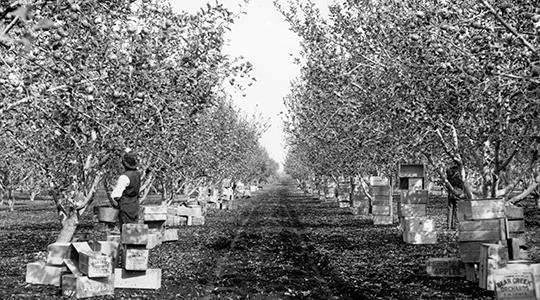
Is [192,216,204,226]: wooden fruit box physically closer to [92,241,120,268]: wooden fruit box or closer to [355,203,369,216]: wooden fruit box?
[355,203,369,216]: wooden fruit box

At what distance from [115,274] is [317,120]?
18763 mm

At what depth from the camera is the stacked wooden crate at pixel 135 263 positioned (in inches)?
444

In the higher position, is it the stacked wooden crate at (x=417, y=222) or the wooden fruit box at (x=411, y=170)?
the wooden fruit box at (x=411, y=170)

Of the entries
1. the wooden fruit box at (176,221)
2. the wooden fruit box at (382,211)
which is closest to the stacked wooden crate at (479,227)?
the wooden fruit box at (382,211)

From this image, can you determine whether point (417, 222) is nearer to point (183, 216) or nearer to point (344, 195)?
point (183, 216)

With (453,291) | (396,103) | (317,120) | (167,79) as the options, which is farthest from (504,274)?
(317,120)

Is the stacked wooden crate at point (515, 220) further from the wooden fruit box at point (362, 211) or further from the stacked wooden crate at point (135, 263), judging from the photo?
the wooden fruit box at point (362, 211)

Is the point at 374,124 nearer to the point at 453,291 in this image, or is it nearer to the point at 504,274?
the point at 453,291

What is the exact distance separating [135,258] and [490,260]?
6.05 meters

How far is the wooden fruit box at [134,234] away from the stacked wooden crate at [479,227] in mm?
5750

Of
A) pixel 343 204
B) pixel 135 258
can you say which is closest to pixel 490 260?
pixel 135 258

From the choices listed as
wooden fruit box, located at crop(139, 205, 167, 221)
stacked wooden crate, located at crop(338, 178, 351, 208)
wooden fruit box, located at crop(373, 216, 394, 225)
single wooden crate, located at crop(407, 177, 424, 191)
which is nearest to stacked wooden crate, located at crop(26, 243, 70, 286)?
wooden fruit box, located at crop(139, 205, 167, 221)

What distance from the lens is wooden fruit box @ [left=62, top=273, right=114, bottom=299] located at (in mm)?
10531

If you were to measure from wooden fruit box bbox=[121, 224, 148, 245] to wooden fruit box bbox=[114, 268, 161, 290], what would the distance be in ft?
2.15
